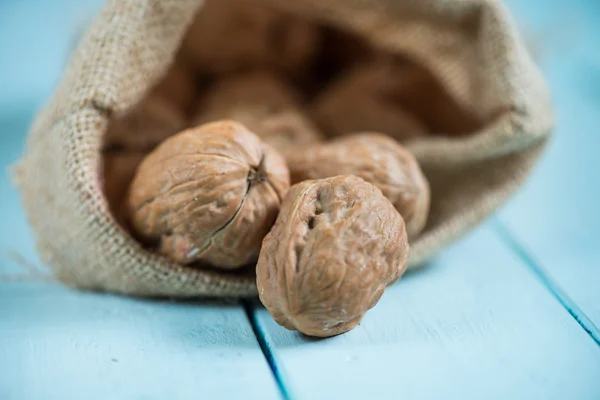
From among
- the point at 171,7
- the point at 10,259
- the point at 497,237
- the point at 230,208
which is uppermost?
the point at 171,7

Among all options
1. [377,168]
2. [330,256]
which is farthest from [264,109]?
[330,256]

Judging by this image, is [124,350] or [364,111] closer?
[124,350]

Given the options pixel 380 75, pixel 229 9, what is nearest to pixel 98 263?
pixel 229 9

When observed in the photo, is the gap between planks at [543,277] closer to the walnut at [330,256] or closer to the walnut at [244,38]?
the walnut at [330,256]

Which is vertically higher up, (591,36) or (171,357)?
(591,36)

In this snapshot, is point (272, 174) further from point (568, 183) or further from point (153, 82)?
point (568, 183)

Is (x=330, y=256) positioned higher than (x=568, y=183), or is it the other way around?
(x=330, y=256)

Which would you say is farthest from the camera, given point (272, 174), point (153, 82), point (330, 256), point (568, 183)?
point (568, 183)

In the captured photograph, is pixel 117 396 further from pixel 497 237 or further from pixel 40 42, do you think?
pixel 40 42
